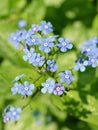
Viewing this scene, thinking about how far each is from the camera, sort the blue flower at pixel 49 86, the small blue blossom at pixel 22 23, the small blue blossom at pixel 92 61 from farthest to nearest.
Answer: the small blue blossom at pixel 22 23
the small blue blossom at pixel 92 61
the blue flower at pixel 49 86

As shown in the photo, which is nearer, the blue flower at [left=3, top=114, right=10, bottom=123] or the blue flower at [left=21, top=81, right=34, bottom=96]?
the blue flower at [left=21, top=81, right=34, bottom=96]

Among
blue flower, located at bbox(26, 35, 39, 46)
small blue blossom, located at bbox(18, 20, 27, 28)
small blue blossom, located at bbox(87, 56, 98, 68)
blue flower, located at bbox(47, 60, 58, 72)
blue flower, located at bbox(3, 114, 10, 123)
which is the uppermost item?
small blue blossom, located at bbox(18, 20, 27, 28)

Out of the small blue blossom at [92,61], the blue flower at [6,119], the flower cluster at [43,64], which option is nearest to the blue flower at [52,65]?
the flower cluster at [43,64]

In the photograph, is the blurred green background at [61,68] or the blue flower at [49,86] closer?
the blue flower at [49,86]

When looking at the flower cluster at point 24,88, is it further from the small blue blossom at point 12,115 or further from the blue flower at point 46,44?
the blue flower at point 46,44

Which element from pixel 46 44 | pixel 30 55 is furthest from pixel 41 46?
pixel 30 55

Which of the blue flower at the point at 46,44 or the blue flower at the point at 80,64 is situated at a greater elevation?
the blue flower at the point at 46,44

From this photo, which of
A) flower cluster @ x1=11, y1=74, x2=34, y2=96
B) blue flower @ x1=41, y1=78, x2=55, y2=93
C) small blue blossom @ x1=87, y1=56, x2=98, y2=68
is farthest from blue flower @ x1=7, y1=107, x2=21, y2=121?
small blue blossom @ x1=87, y1=56, x2=98, y2=68

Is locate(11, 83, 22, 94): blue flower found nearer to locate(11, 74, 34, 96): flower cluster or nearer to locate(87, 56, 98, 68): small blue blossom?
locate(11, 74, 34, 96): flower cluster
